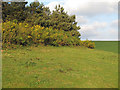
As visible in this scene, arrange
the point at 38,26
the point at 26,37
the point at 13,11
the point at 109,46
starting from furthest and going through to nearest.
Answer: the point at 109,46 → the point at 13,11 → the point at 38,26 → the point at 26,37

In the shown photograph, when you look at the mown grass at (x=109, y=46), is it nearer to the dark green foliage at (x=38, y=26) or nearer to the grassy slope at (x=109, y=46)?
the grassy slope at (x=109, y=46)

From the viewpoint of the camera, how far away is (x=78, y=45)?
1705 centimetres

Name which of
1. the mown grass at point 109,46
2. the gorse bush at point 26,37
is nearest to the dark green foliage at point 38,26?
the gorse bush at point 26,37

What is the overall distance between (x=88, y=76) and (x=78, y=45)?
1183 cm

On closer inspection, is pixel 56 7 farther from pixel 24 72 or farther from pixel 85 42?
pixel 24 72

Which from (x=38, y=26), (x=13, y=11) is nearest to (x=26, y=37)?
(x=38, y=26)

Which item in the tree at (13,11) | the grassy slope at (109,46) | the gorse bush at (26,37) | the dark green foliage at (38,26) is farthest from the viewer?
the tree at (13,11)

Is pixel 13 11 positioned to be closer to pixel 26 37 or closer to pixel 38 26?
pixel 38 26

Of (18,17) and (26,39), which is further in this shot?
(18,17)

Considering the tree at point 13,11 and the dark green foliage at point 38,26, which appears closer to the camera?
the dark green foliage at point 38,26

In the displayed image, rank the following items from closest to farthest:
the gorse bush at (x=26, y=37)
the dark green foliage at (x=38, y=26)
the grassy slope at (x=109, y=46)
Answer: the gorse bush at (x=26, y=37)
the dark green foliage at (x=38, y=26)
the grassy slope at (x=109, y=46)

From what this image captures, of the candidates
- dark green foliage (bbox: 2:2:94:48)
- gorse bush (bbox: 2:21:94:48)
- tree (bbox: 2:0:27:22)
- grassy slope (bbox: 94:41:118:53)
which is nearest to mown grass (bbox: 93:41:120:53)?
grassy slope (bbox: 94:41:118:53)

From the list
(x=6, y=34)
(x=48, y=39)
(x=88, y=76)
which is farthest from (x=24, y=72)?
(x=48, y=39)

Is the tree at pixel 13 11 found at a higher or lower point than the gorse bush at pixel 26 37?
higher
